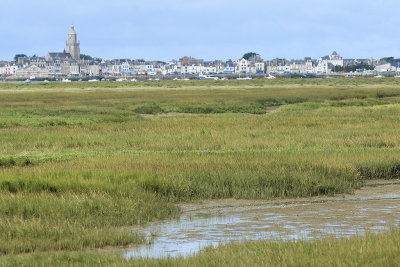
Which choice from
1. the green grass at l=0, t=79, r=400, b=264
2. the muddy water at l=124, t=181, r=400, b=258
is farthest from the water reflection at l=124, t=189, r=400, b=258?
the green grass at l=0, t=79, r=400, b=264

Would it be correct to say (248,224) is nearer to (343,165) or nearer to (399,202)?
(399,202)

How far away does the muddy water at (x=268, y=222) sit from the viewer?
44.4ft

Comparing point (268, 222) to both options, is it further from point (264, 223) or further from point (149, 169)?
point (149, 169)

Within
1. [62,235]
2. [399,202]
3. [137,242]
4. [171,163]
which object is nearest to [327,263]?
[137,242]

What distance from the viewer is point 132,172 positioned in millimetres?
19891

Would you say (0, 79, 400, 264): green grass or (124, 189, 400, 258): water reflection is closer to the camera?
(124, 189, 400, 258): water reflection

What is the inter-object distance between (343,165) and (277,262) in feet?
35.1

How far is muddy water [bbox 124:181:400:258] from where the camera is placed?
13527 millimetres

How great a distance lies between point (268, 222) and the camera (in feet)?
51.1

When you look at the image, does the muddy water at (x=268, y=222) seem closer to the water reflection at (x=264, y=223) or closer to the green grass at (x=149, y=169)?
the water reflection at (x=264, y=223)

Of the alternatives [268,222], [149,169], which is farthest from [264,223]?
[149,169]

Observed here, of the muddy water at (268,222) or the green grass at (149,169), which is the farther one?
the green grass at (149,169)

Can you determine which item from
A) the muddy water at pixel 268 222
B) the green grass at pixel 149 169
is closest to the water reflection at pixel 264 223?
the muddy water at pixel 268 222

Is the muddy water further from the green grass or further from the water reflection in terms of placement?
the green grass
